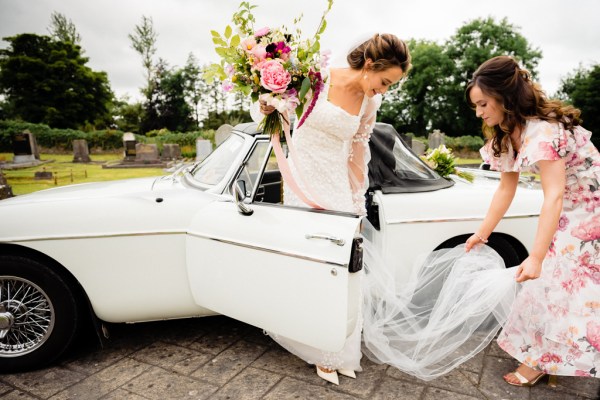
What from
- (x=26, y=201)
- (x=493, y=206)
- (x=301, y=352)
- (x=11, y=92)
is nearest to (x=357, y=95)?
(x=493, y=206)

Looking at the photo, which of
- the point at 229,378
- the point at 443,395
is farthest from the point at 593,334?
the point at 229,378

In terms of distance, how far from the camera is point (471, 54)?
136 feet

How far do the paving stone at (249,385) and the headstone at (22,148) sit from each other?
20.7 metres

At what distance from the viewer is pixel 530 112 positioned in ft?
7.13

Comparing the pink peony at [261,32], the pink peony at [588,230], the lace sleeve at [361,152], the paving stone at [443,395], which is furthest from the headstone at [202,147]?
the pink peony at [588,230]

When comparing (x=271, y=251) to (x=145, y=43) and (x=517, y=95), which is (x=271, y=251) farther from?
(x=145, y=43)

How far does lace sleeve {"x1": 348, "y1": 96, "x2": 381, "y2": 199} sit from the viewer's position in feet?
8.98

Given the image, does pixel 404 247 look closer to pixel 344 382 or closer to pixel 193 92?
pixel 344 382

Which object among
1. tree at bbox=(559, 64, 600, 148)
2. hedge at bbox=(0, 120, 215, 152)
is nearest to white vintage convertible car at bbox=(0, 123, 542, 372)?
hedge at bbox=(0, 120, 215, 152)

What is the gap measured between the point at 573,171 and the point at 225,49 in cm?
210

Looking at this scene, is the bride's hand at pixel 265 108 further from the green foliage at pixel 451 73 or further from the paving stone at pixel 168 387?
the green foliage at pixel 451 73

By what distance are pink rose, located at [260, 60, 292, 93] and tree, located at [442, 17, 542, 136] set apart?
42.4m

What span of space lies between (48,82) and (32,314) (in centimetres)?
4668

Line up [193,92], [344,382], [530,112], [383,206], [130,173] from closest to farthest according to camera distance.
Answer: [530,112]
[344,382]
[383,206]
[130,173]
[193,92]
